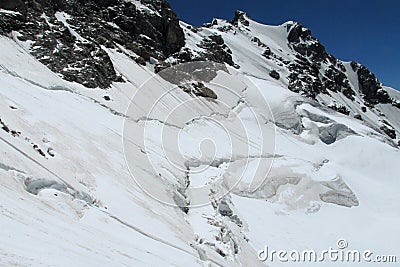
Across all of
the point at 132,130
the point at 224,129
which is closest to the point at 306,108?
the point at 224,129

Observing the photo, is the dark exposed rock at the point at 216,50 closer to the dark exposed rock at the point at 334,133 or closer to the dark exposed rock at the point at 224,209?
the dark exposed rock at the point at 334,133

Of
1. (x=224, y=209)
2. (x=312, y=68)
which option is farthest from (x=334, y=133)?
(x=312, y=68)

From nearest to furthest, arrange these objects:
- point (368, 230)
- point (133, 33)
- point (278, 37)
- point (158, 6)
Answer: point (368, 230) → point (133, 33) → point (158, 6) → point (278, 37)

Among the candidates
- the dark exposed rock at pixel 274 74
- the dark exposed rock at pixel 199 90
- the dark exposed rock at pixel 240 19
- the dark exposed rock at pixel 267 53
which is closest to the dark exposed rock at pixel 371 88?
the dark exposed rock at pixel 267 53

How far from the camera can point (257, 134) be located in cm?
4116

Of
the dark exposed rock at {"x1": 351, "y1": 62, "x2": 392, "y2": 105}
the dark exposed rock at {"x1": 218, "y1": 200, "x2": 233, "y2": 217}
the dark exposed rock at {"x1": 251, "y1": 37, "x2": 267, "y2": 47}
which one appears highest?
the dark exposed rock at {"x1": 351, "y1": 62, "x2": 392, "y2": 105}

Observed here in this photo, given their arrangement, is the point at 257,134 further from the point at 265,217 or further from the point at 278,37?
the point at 278,37

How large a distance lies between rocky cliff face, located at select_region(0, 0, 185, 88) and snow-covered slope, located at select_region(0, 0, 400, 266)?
0.47 meters

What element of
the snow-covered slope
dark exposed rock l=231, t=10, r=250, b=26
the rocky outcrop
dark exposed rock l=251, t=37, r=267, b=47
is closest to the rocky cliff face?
the snow-covered slope

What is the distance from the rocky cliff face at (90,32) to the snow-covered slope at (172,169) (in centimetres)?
47

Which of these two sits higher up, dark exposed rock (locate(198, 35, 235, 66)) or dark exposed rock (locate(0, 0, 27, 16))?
dark exposed rock (locate(198, 35, 235, 66))

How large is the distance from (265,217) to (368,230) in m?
8.01

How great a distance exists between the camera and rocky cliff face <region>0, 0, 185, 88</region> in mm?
28734

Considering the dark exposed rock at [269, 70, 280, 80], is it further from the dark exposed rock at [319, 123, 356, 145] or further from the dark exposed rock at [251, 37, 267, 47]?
the dark exposed rock at [319, 123, 356, 145]
